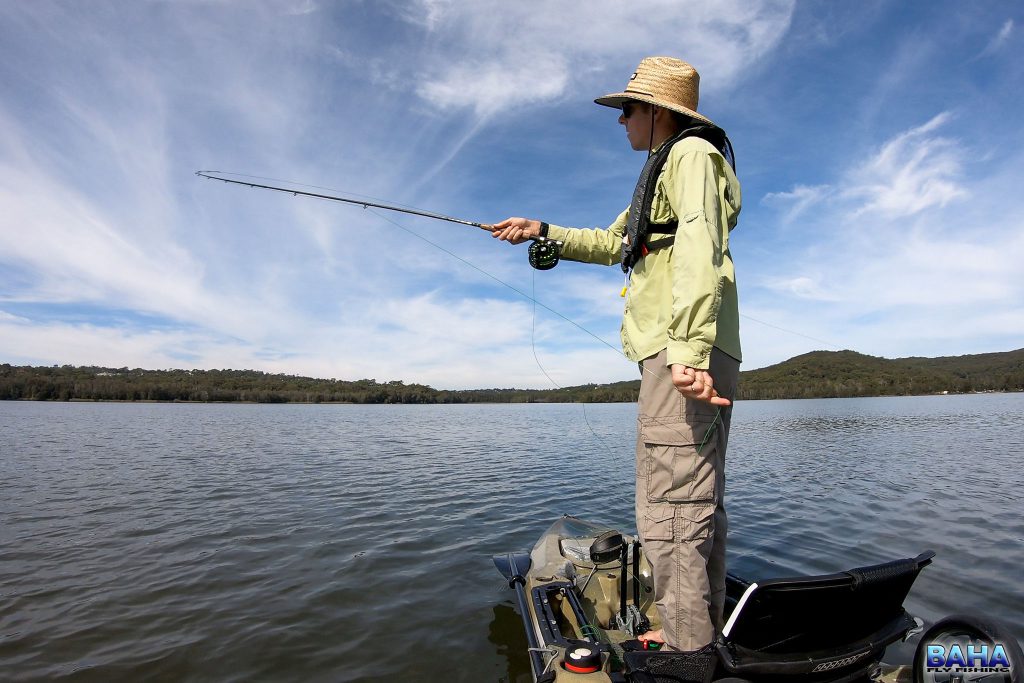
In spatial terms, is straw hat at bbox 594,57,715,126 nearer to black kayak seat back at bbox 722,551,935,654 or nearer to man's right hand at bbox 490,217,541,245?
man's right hand at bbox 490,217,541,245

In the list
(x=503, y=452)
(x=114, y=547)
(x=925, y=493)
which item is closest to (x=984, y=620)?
(x=114, y=547)

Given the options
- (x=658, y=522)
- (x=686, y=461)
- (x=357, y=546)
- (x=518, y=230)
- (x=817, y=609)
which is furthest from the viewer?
(x=357, y=546)

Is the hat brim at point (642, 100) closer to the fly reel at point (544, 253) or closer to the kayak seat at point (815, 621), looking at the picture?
the fly reel at point (544, 253)

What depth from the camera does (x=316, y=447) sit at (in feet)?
90.7

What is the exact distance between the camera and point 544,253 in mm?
4355

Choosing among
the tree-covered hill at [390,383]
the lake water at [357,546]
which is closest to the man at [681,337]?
the lake water at [357,546]

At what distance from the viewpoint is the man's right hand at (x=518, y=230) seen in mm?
4129

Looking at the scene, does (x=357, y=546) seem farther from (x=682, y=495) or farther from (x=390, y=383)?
(x=390, y=383)

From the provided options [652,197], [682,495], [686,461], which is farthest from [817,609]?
[652,197]

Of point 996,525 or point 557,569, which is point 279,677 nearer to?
point 557,569

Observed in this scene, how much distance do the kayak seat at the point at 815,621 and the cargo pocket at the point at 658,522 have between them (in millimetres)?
535

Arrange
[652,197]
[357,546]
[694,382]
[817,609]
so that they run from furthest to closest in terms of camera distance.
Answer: [357,546], [652,197], [817,609], [694,382]

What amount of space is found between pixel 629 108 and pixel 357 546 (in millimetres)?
9410

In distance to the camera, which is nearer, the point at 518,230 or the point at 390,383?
the point at 518,230
